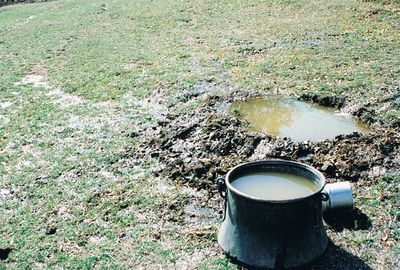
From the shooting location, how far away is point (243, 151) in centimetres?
621

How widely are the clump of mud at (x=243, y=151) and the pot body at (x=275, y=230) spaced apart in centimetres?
135

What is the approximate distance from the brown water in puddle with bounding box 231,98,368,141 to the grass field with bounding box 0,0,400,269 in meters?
0.37

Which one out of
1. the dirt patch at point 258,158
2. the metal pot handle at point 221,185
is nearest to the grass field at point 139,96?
the dirt patch at point 258,158

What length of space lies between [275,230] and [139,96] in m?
5.18

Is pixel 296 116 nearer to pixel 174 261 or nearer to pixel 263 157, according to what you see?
pixel 263 157

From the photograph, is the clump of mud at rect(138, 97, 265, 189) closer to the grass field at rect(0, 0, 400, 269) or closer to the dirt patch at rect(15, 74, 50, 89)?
the grass field at rect(0, 0, 400, 269)

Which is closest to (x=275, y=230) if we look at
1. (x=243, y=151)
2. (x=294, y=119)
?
(x=243, y=151)

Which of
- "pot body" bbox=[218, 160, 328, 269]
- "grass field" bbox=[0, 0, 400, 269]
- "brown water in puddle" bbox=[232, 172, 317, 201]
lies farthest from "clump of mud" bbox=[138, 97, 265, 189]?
"pot body" bbox=[218, 160, 328, 269]

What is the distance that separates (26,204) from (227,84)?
4.46 meters

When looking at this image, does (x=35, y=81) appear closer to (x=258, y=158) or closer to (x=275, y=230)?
(x=258, y=158)

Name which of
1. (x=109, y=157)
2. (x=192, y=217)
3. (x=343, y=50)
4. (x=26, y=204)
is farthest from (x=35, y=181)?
(x=343, y=50)

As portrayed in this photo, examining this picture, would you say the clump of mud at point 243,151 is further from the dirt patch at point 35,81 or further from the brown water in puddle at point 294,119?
the dirt patch at point 35,81

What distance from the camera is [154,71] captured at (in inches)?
403

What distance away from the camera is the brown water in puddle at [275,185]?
4.35 m
